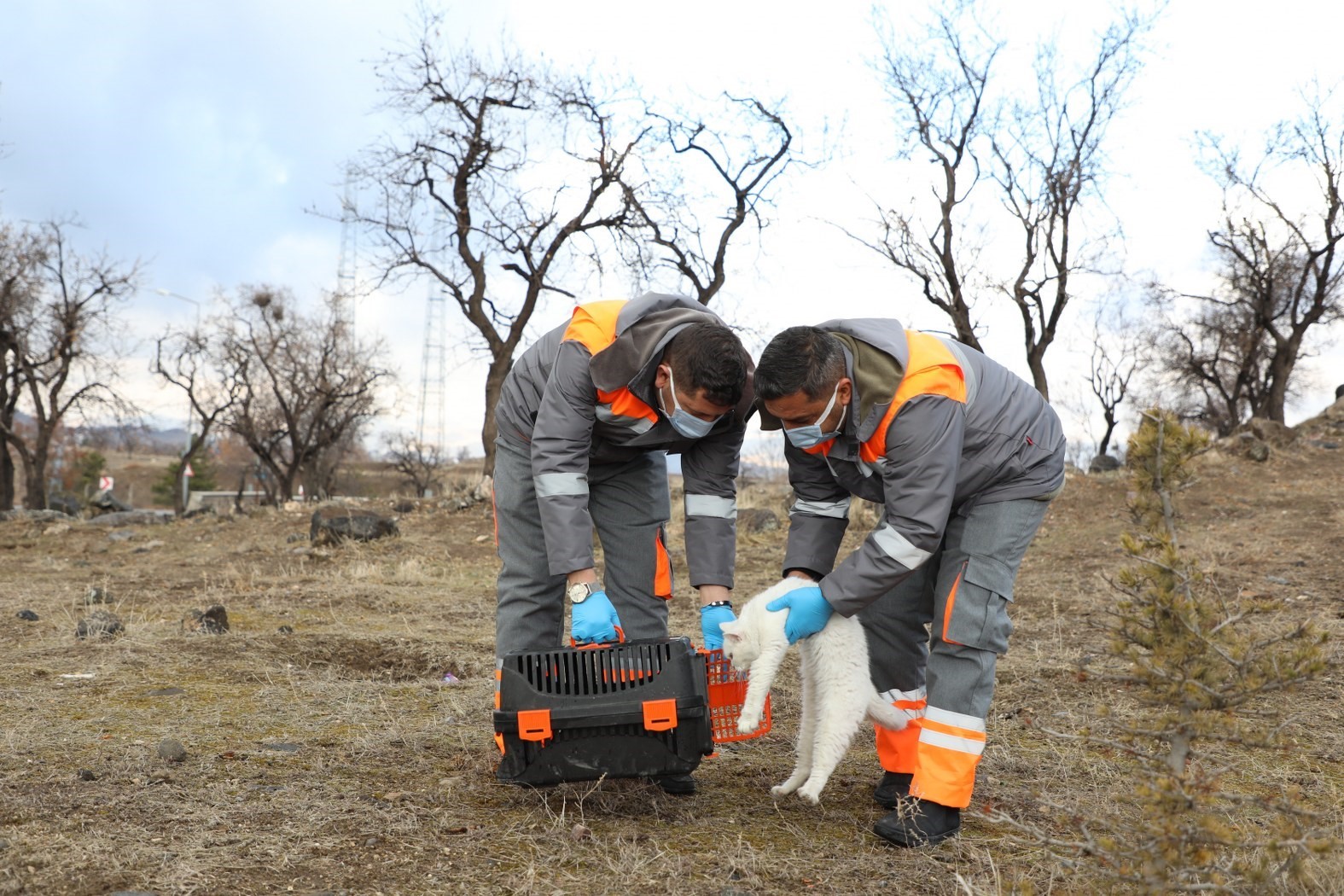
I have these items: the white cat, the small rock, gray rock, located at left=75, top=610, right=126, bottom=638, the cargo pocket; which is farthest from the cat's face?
gray rock, located at left=75, top=610, right=126, bottom=638

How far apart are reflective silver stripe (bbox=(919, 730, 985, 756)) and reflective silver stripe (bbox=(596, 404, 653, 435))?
50.8 inches

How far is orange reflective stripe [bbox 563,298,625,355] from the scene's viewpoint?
10.2 ft

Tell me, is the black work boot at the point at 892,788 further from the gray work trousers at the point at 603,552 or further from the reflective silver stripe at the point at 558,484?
the reflective silver stripe at the point at 558,484

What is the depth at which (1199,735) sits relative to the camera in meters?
1.96

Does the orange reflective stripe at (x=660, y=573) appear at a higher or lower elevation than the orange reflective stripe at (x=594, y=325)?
lower

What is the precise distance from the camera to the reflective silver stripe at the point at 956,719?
277 centimetres

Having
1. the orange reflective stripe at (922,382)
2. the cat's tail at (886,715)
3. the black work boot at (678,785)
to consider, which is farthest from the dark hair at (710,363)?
the black work boot at (678,785)

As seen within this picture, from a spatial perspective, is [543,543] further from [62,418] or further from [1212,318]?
[1212,318]

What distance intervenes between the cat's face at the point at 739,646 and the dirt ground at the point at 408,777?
0.51 m

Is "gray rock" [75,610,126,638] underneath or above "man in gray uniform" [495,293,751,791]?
underneath

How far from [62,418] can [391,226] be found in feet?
37.3

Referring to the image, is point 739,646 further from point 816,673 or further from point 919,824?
point 919,824

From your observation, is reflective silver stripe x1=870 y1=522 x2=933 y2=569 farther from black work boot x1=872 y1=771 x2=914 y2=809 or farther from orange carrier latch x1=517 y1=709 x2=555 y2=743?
orange carrier latch x1=517 y1=709 x2=555 y2=743

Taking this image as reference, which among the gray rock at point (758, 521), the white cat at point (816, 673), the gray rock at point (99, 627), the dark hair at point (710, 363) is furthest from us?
the gray rock at point (758, 521)
